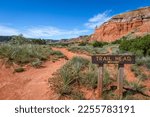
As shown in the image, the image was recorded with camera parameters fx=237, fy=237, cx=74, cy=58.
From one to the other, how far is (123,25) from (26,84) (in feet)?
204

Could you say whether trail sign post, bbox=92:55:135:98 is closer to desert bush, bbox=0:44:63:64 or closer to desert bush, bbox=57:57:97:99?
desert bush, bbox=57:57:97:99

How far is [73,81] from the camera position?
8.27 metres

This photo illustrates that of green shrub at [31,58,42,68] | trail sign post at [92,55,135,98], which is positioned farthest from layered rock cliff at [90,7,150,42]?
trail sign post at [92,55,135,98]

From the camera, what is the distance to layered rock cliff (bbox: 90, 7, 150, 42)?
64938 mm

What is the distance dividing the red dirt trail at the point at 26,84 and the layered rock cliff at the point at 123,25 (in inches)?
2187

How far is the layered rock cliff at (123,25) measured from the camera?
213 ft

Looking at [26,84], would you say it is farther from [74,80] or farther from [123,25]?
[123,25]

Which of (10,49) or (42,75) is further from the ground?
(10,49)

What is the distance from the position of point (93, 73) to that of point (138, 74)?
3.38 m

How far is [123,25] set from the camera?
6788cm

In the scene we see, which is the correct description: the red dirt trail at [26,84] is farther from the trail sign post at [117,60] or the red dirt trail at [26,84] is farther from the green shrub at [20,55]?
the trail sign post at [117,60]

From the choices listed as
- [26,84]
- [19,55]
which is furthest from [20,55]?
[26,84]

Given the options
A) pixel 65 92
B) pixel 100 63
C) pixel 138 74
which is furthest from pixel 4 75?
pixel 138 74

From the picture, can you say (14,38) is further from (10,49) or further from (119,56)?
(119,56)
